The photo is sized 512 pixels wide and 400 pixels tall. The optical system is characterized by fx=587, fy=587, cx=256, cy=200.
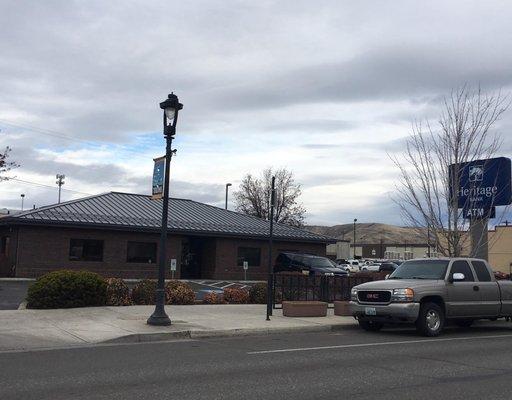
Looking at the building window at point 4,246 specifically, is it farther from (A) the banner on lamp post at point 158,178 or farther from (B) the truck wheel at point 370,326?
(B) the truck wheel at point 370,326

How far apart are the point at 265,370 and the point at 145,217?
88.3 feet

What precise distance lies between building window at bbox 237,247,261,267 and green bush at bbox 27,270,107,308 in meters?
21.0

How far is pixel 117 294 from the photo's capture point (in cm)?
1697

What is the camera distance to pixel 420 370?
9070 mm

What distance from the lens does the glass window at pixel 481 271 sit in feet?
49.1

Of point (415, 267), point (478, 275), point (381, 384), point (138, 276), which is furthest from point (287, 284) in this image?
point (138, 276)

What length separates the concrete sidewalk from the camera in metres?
11.6

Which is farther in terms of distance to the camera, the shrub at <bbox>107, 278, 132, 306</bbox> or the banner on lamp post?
the shrub at <bbox>107, 278, 132, 306</bbox>

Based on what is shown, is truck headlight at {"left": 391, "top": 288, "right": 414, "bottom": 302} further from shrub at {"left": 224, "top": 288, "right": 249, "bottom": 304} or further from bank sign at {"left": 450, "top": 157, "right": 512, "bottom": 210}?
bank sign at {"left": 450, "top": 157, "right": 512, "bottom": 210}

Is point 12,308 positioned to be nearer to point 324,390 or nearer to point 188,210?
point 324,390

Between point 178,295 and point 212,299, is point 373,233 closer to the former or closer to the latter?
point 212,299

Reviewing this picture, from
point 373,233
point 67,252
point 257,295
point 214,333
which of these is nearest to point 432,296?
point 214,333

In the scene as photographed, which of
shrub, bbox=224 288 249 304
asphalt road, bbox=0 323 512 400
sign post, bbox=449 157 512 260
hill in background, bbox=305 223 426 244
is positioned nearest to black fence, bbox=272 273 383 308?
shrub, bbox=224 288 249 304

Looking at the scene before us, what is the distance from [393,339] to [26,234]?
74.6ft
